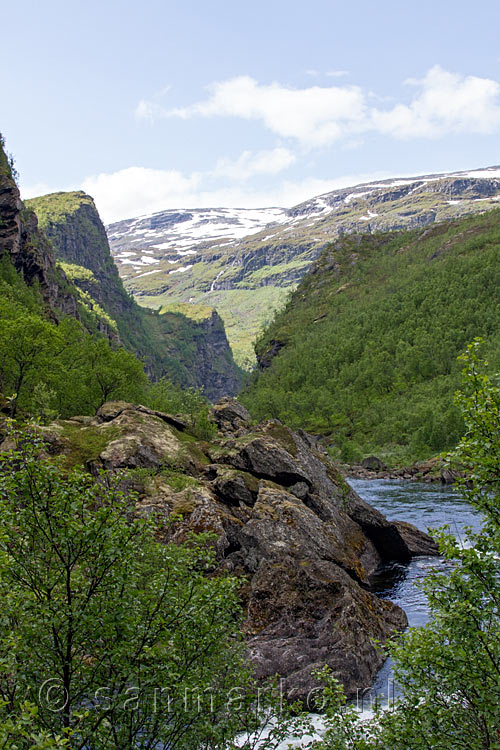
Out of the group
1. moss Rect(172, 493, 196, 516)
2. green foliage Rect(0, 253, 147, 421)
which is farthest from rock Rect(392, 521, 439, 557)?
green foliage Rect(0, 253, 147, 421)

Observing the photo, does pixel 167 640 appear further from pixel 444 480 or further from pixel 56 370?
pixel 444 480

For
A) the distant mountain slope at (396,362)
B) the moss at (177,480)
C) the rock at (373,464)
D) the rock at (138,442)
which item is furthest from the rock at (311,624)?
the distant mountain slope at (396,362)

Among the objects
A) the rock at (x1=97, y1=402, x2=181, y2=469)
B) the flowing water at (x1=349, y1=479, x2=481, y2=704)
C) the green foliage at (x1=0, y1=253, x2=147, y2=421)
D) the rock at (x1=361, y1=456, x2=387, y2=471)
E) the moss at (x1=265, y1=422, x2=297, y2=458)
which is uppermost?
the green foliage at (x1=0, y1=253, x2=147, y2=421)

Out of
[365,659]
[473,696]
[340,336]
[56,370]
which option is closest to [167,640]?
[473,696]

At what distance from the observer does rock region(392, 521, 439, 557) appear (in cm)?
4162

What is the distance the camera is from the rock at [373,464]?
9969cm

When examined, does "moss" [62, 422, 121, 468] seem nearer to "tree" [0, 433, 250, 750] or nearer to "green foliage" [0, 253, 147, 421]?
"green foliage" [0, 253, 147, 421]

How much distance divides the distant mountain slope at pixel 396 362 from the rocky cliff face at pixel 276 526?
6801cm

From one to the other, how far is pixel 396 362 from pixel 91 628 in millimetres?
156228

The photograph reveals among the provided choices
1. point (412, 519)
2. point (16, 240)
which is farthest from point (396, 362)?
point (16, 240)

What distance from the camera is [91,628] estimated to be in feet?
33.8

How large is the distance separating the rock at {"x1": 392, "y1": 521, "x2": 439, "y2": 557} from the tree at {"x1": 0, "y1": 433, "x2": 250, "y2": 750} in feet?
111

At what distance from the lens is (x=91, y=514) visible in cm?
1102

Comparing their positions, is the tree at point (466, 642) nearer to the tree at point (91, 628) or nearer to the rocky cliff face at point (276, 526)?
the tree at point (91, 628)
